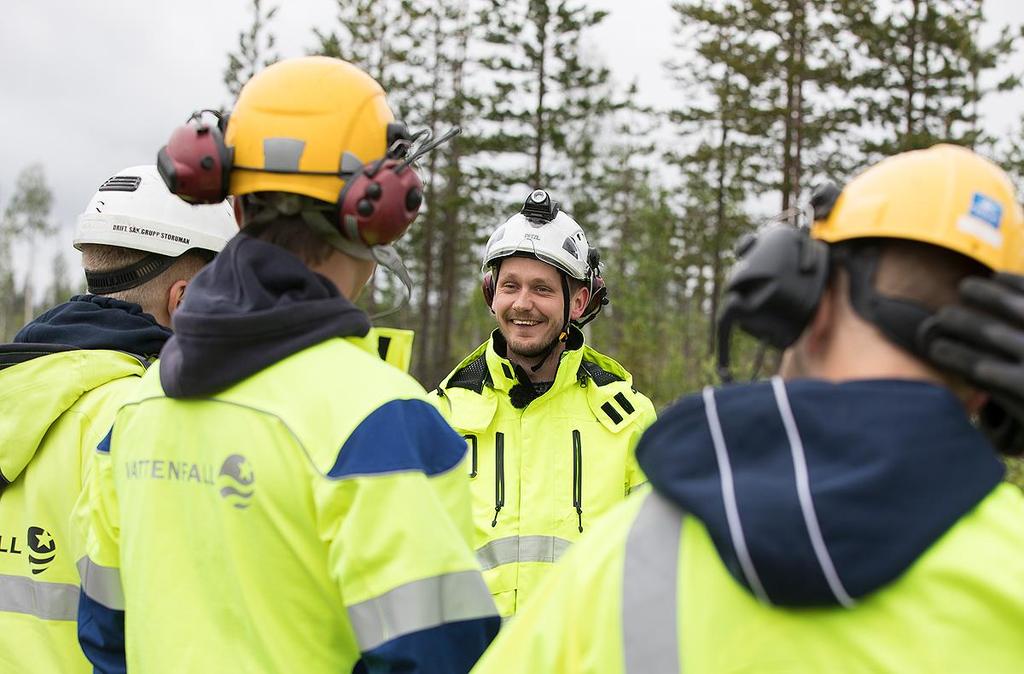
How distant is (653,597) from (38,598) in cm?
234

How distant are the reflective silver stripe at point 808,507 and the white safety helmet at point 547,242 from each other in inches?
128

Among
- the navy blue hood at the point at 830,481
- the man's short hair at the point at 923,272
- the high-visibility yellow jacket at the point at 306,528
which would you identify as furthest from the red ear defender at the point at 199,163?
the man's short hair at the point at 923,272

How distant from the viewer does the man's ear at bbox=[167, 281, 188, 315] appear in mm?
3244

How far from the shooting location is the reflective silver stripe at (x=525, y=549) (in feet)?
13.5

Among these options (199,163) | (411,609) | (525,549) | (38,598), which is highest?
(199,163)

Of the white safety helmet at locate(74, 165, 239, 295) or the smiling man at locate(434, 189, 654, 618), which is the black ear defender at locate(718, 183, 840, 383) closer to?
the white safety helmet at locate(74, 165, 239, 295)

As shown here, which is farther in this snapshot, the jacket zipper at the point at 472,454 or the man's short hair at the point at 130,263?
the jacket zipper at the point at 472,454

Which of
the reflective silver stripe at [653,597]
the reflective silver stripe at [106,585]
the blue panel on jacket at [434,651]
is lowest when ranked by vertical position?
the reflective silver stripe at [106,585]

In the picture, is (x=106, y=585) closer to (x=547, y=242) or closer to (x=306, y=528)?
(x=306, y=528)

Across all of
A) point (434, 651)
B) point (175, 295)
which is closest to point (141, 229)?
point (175, 295)

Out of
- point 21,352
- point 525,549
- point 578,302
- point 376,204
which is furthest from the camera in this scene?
point 578,302

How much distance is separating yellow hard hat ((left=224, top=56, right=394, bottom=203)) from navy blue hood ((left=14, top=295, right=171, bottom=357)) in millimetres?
1075

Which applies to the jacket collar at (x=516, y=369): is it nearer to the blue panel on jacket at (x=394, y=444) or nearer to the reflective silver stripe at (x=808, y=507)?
the blue panel on jacket at (x=394, y=444)

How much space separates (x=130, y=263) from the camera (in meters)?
3.27
